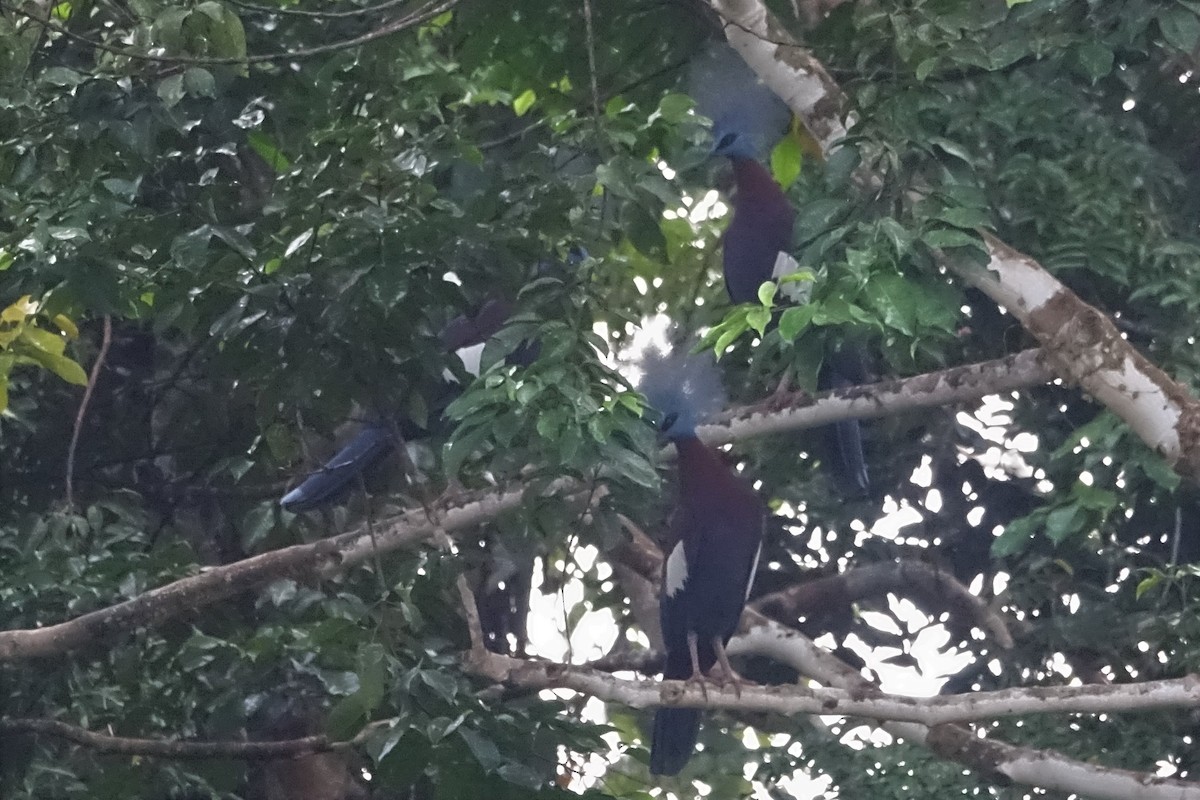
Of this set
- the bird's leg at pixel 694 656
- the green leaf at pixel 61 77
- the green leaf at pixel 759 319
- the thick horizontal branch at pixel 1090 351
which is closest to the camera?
the green leaf at pixel 759 319

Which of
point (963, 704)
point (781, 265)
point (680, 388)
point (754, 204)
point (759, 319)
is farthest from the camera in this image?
point (754, 204)

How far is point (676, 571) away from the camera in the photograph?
11.3 feet

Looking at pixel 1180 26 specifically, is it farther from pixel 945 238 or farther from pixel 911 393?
pixel 911 393

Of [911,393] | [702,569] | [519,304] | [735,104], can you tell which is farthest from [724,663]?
[735,104]

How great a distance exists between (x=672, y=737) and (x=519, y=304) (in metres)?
1.32

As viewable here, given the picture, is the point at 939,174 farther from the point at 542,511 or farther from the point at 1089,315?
the point at 542,511

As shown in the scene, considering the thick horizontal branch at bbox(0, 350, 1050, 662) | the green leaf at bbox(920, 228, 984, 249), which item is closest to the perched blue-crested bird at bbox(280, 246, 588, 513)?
the thick horizontal branch at bbox(0, 350, 1050, 662)

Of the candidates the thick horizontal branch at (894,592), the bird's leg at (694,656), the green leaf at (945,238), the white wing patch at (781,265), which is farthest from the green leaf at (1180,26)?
the bird's leg at (694,656)

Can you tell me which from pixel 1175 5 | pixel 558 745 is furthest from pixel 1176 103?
pixel 558 745

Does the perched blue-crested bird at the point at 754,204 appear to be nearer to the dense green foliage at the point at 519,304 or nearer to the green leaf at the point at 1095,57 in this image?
the dense green foliage at the point at 519,304

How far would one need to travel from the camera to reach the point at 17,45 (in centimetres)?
262

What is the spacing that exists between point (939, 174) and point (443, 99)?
41.6 inches

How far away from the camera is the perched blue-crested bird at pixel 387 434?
11.1ft

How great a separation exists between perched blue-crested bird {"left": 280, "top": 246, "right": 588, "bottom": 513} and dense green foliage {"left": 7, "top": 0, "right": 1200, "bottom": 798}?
9cm
